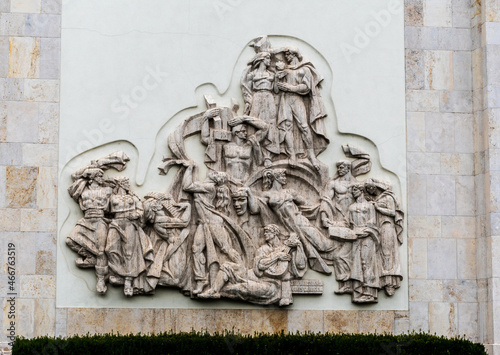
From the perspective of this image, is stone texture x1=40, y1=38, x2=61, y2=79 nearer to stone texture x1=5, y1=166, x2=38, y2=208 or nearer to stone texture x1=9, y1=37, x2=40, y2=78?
stone texture x1=9, y1=37, x2=40, y2=78

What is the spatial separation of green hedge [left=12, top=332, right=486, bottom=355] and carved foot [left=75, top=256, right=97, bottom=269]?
125cm

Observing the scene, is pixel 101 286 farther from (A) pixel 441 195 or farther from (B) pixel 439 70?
(B) pixel 439 70

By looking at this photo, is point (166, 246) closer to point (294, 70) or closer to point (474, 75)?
point (294, 70)

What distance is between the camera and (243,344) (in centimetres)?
1545

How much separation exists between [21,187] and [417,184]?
5.89 m

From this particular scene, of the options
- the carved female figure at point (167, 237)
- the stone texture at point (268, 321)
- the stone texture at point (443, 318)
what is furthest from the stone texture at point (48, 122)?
the stone texture at point (443, 318)

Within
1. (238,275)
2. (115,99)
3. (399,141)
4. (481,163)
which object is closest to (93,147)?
(115,99)

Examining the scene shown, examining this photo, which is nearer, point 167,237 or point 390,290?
point 167,237

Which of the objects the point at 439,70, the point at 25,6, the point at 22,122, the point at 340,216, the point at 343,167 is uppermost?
the point at 25,6

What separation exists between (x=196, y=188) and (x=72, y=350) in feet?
10.4

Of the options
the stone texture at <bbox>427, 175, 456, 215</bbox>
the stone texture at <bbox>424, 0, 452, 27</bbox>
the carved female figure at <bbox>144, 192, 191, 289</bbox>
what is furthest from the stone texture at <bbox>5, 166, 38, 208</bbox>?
the stone texture at <bbox>424, 0, 452, 27</bbox>

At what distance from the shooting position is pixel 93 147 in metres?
17.2

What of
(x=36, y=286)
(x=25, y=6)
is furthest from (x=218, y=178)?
(x=25, y=6)

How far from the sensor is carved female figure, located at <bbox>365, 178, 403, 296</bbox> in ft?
57.3
